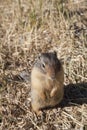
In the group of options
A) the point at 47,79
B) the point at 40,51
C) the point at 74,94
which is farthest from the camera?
the point at 40,51

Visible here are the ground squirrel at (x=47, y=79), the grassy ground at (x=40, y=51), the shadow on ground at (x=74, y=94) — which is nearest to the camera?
the ground squirrel at (x=47, y=79)

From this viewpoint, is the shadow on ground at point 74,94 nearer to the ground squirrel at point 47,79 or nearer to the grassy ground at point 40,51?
the grassy ground at point 40,51

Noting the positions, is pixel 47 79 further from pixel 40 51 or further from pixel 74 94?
pixel 40 51

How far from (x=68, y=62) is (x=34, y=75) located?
115 centimetres

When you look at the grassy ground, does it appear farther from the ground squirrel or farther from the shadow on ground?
the ground squirrel

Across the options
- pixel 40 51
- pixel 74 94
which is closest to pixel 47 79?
pixel 74 94

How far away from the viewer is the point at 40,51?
561 cm

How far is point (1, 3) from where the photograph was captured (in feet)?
21.4

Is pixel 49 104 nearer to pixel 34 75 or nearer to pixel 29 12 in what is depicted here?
pixel 34 75

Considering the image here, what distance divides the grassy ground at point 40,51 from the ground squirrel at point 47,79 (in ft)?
0.99

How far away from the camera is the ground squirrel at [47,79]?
4078 mm

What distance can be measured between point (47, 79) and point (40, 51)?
1.51 meters

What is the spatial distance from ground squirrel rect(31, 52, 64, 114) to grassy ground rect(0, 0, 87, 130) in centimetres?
30

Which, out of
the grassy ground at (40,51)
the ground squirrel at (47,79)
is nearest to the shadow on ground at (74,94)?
the grassy ground at (40,51)
